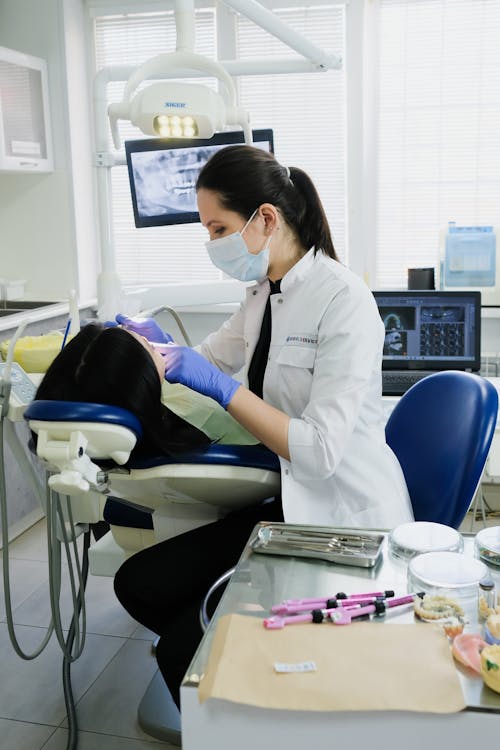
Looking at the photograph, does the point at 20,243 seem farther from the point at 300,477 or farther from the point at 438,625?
the point at 438,625

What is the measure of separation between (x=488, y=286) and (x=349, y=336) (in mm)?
1682

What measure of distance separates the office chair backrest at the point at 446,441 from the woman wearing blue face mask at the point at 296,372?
65 mm

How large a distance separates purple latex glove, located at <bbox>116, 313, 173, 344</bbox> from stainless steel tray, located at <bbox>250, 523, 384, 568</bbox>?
602 millimetres

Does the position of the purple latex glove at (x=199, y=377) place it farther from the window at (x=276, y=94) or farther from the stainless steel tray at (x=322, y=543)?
the window at (x=276, y=94)

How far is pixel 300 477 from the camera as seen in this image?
138 centimetres

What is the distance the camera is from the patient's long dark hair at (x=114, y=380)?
1277 millimetres

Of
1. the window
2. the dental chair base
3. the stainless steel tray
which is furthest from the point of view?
the window

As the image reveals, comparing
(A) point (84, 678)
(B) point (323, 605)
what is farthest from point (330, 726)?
(A) point (84, 678)

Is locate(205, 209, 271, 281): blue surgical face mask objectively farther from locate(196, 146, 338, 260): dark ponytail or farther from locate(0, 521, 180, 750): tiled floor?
locate(0, 521, 180, 750): tiled floor

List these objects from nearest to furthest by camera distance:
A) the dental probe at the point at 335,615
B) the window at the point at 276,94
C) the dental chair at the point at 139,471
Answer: the dental probe at the point at 335,615
the dental chair at the point at 139,471
the window at the point at 276,94

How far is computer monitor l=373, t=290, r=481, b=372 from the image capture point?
256 cm

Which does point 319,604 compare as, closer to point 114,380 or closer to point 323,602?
point 323,602

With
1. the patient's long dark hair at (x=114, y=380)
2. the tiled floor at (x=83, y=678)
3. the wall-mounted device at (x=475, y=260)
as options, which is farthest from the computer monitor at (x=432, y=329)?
the patient's long dark hair at (x=114, y=380)

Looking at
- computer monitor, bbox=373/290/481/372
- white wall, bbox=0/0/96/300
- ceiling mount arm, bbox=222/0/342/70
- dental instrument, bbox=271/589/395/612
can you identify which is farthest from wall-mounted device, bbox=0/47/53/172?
dental instrument, bbox=271/589/395/612
